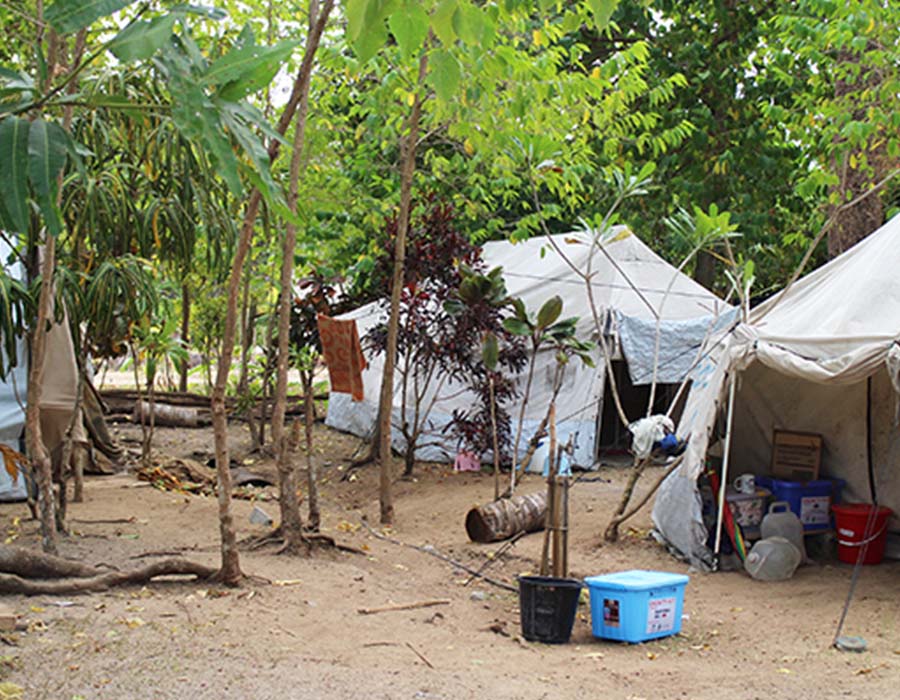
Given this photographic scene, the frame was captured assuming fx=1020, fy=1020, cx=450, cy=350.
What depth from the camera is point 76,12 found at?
91.8 inches

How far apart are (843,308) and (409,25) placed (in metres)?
5.30

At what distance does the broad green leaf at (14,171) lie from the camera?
2336mm

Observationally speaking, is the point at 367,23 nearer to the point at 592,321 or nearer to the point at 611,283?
the point at 592,321

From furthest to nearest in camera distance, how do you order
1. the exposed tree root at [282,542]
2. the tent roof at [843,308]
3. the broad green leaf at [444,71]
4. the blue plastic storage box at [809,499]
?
the blue plastic storage box at [809,499], the exposed tree root at [282,542], the tent roof at [843,308], the broad green leaf at [444,71]

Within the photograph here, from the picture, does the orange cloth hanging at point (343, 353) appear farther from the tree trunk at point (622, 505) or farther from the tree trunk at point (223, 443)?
the tree trunk at point (223, 443)

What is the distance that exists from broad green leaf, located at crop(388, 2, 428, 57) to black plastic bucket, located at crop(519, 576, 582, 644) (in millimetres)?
3601

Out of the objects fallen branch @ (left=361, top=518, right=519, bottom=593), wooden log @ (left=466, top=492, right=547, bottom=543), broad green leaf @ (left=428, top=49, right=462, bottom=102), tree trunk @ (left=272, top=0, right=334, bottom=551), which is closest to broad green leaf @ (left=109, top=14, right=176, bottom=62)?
broad green leaf @ (left=428, top=49, right=462, bottom=102)

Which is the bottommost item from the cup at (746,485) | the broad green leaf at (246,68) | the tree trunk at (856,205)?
the cup at (746,485)

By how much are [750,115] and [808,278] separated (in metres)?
6.23

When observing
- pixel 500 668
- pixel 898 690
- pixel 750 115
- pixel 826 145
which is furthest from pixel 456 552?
pixel 750 115

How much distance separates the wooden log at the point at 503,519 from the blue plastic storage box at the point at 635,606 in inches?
98.7

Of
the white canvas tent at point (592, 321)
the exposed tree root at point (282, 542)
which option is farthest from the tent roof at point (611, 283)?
the exposed tree root at point (282, 542)

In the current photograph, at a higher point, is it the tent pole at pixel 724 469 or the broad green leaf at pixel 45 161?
the broad green leaf at pixel 45 161

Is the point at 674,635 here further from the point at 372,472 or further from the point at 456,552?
the point at 372,472
